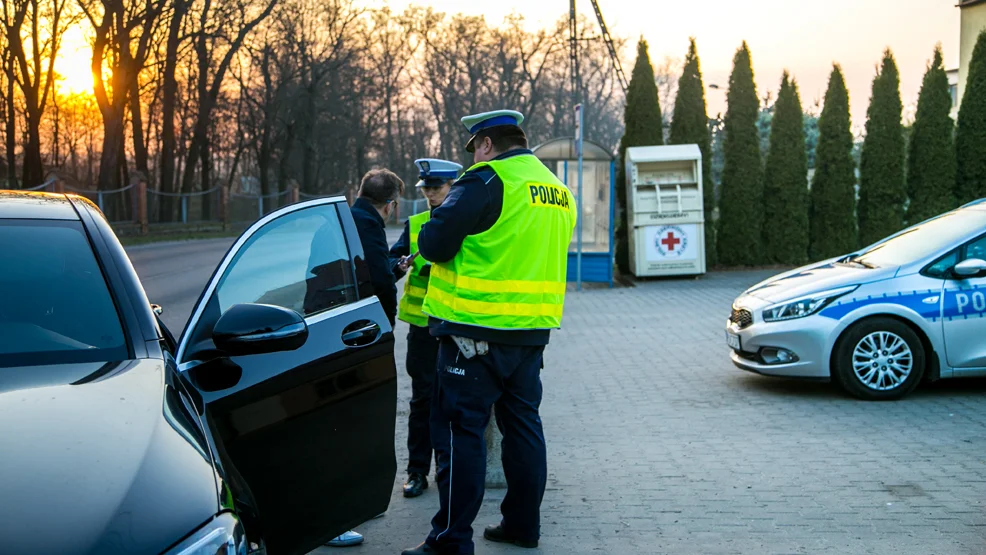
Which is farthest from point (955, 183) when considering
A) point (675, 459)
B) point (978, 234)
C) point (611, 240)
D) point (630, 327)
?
point (675, 459)

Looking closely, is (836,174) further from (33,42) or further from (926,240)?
(33,42)

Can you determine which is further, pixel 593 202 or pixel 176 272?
pixel 176 272

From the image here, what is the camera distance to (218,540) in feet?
7.86

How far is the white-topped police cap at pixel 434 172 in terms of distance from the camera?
235 inches

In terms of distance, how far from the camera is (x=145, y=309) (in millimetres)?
3375

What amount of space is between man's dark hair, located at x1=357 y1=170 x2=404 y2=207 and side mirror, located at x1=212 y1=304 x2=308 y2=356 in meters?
2.49

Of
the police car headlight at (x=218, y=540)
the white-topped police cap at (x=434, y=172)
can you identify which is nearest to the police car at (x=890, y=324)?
the white-topped police cap at (x=434, y=172)

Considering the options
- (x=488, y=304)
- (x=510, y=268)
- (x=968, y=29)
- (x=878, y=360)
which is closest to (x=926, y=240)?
(x=878, y=360)

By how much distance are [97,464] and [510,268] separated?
2.35m

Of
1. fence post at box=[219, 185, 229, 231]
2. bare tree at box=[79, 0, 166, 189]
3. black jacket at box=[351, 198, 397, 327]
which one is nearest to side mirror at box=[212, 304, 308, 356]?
black jacket at box=[351, 198, 397, 327]

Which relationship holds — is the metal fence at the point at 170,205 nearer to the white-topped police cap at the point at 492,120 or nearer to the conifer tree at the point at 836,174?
the conifer tree at the point at 836,174

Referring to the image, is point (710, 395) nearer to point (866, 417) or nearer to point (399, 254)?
point (866, 417)

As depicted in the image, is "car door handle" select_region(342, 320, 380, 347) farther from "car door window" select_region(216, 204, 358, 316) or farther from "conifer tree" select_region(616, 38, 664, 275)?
"conifer tree" select_region(616, 38, 664, 275)

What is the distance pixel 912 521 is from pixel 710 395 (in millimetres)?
3615
